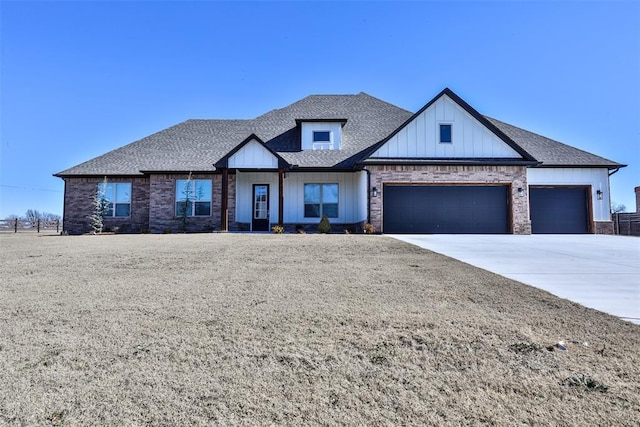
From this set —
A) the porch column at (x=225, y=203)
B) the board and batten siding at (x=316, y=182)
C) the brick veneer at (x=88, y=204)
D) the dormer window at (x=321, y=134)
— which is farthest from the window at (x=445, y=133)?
the brick veneer at (x=88, y=204)

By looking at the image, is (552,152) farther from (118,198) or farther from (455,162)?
(118,198)

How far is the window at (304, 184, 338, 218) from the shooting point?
1667cm

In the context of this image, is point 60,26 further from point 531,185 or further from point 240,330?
point 531,185

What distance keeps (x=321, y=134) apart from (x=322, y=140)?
34 centimetres

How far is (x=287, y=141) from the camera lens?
59.5 ft

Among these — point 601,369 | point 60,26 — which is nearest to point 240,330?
point 601,369

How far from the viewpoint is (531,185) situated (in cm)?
1628

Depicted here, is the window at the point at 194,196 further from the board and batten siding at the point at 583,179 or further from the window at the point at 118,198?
the board and batten siding at the point at 583,179

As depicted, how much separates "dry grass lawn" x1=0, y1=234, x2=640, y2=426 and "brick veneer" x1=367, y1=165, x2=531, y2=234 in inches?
405

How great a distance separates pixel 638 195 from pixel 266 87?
23.4m

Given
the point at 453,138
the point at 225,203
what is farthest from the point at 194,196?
the point at 453,138

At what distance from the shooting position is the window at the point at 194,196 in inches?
658

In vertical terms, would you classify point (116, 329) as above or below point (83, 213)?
below

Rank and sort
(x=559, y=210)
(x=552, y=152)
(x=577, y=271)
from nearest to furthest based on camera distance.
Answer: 1. (x=577, y=271)
2. (x=559, y=210)
3. (x=552, y=152)
